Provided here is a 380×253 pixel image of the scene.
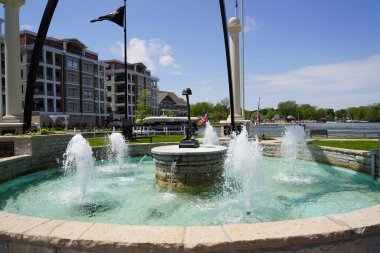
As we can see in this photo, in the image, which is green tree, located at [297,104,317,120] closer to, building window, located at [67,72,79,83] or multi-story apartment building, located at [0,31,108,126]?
multi-story apartment building, located at [0,31,108,126]

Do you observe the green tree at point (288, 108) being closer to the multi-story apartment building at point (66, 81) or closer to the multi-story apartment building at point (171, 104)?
the multi-story apartment building at point (171, 104)

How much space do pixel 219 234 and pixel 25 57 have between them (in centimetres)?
6041

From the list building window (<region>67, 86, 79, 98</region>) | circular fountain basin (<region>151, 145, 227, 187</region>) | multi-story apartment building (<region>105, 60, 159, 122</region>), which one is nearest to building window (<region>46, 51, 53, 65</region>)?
building window (<region>67, 86, 79, 98</region>)

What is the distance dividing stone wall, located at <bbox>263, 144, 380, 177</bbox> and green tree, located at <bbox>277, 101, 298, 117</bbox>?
14870 centimetres

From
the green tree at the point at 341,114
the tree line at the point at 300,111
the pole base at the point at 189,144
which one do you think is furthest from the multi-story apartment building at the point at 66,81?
the green tree at the point at 341,114

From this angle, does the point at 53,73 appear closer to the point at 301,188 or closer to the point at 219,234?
the point at 301,188

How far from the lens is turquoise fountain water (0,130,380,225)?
667cm

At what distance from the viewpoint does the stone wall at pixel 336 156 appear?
11.3 meters

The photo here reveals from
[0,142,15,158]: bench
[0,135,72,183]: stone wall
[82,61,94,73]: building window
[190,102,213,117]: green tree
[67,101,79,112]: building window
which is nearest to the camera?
[0,135,72,183]: stone wall

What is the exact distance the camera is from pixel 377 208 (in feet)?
13.3

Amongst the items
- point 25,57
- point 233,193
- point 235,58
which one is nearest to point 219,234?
A: point 233,193

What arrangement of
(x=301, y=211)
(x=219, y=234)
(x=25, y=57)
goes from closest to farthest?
(x=219, y=234) → (x=301, y=211) → (x=25, y=57)

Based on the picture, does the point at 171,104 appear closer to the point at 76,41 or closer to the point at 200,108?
the point at 200,108

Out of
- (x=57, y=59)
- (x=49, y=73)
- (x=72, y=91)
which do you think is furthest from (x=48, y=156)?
(x=72, y=91)
